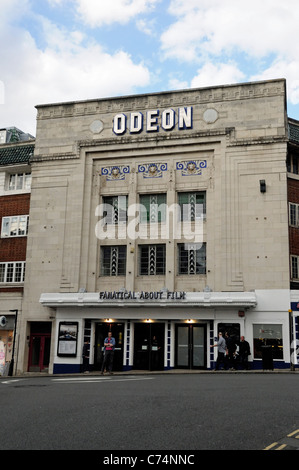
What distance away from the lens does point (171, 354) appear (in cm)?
2689

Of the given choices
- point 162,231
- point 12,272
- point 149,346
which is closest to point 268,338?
point 149,346

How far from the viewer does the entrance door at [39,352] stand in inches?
1152

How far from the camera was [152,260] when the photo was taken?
28.9 meters

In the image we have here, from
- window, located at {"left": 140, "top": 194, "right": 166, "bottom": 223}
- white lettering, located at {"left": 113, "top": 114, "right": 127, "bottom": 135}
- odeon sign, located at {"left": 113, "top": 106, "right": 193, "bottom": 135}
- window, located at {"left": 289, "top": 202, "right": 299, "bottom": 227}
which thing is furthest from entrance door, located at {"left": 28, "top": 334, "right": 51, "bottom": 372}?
window, located at {"left": 289, "top": 202, "right": 299, "bottom": 227}

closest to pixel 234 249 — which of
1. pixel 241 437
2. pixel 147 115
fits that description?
pixel 147 115

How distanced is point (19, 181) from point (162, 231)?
10892 mm

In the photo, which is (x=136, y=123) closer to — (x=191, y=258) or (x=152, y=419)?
(x=191, y=258)

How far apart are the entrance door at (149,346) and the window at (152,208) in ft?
20.1

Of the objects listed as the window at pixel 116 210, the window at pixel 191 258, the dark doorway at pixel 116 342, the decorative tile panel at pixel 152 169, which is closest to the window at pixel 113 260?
the window at pixel 116 210

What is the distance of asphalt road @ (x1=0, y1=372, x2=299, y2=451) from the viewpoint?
7055 millimetres

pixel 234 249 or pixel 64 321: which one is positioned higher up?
pixel 234 249

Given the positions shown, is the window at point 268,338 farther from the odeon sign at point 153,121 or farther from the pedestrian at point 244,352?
the odeon sign at point 153,121

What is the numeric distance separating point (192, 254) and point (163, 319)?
403cm
